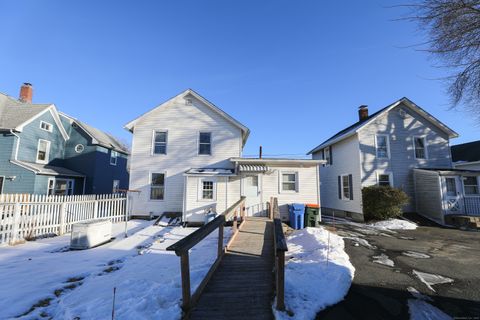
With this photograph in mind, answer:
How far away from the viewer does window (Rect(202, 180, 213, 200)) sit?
41.4 feet

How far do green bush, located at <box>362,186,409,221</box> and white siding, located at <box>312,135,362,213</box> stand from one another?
64cm

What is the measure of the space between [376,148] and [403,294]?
12560mm

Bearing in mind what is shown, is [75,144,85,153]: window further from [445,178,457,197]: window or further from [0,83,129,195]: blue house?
→ [445,178,457,197]: window

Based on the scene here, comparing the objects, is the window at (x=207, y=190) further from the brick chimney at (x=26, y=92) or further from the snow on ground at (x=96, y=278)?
the brick chimney at (x=26, y=92)

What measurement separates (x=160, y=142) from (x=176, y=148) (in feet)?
3.87

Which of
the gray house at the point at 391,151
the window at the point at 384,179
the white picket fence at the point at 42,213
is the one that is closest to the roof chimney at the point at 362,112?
the gray house at the point at 391,151

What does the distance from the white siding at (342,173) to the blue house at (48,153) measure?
734 inches

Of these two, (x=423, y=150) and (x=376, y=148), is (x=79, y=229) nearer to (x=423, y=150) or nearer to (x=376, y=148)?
(x=376, y=148)

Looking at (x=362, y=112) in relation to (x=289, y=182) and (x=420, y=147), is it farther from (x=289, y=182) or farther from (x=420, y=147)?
(x=289, y=182)

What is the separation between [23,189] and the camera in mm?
14234

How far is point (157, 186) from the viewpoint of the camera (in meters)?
14.0

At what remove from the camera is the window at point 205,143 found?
14.5 m

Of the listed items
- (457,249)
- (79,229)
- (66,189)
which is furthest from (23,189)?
(457,249)

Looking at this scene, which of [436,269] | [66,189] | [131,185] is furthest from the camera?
[66,189]
